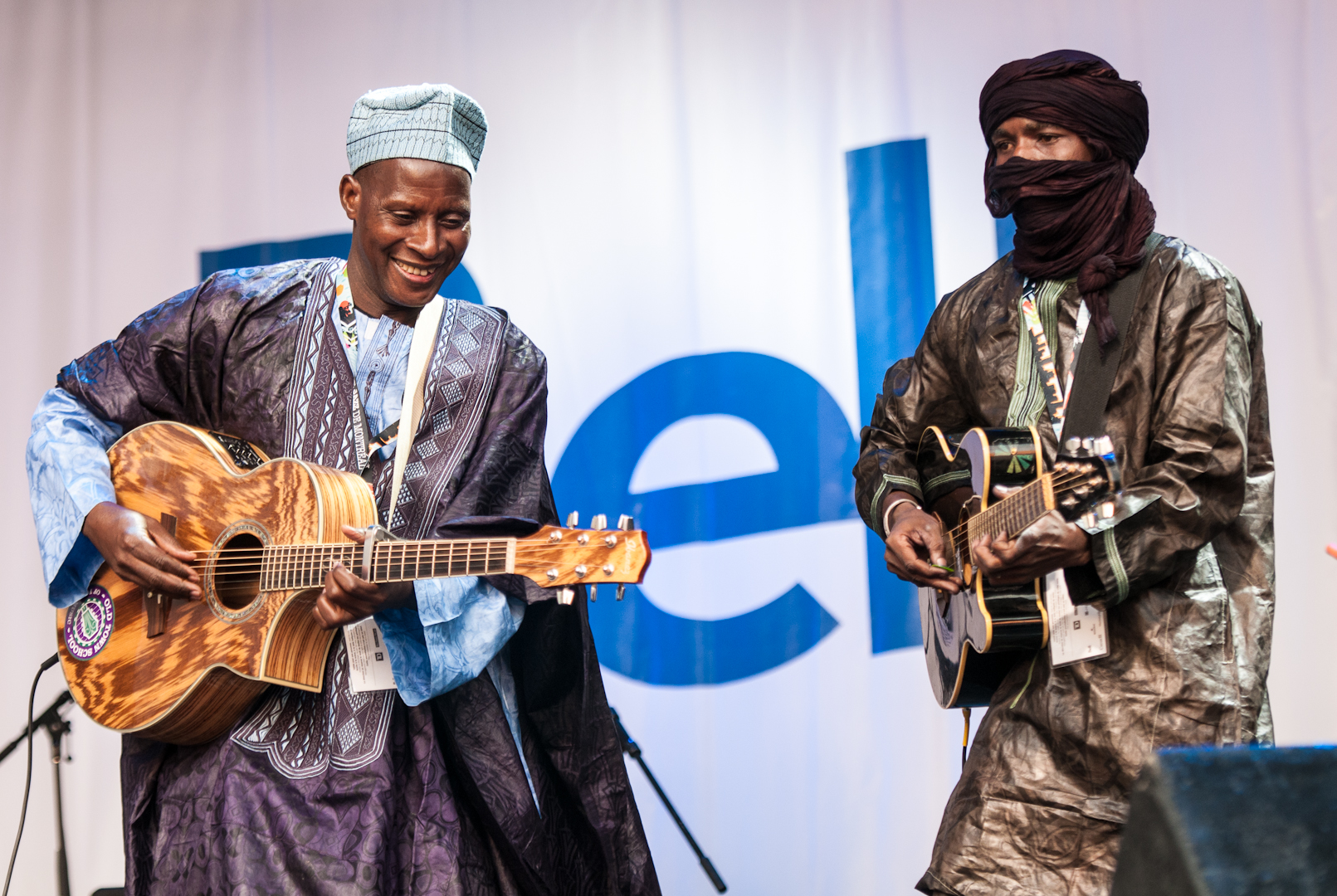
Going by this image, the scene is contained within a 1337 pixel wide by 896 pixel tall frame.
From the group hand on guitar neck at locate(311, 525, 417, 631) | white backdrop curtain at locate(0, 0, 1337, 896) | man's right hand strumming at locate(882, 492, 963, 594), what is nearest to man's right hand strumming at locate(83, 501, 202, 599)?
hand on guitar neck at locate(311, 525, 417, 631)

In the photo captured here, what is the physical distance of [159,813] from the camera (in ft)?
9.05

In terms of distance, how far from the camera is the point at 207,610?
9.00ft

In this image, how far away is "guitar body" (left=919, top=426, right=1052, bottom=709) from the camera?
240 cm

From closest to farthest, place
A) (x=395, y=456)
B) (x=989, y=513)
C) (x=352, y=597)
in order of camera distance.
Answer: (x=989, y=513), (x=352, y=597), (x=395, y=456)

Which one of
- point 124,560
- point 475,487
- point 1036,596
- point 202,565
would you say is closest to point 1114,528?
point 1036,596

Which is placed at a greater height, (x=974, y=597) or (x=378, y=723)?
(x=974, y=597)

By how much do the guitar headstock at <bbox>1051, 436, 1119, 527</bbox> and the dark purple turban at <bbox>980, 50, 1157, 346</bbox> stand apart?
0.51 meters

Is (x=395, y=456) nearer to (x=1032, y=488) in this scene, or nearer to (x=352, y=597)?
(x=352, y=597)

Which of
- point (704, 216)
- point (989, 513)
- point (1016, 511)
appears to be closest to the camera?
point (1016, 511)

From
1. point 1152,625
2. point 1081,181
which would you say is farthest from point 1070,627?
point 1081,181

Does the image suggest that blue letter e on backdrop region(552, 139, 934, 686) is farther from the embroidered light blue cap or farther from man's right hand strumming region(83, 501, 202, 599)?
man's right hand strumming region(83, 501, 202, 599)

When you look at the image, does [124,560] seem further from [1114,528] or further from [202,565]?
[1114,528]

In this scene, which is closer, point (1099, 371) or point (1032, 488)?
point (1032, 488)

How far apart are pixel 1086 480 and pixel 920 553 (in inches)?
23.4
